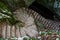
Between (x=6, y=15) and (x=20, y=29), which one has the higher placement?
(x=6, y=15)

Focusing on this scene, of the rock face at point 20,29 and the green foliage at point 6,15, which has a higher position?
the green foliage at point 6,15

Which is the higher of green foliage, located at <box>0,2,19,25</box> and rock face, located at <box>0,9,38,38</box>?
green foliage, located at <box>0,2,19,25</box>

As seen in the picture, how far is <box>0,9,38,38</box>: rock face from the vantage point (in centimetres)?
476

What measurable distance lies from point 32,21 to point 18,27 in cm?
60

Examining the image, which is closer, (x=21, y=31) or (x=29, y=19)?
(x=21, y=31)

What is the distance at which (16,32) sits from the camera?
4.90 m

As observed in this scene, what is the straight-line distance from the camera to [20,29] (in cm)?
500

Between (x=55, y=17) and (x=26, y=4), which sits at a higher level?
(x=26, y=4)

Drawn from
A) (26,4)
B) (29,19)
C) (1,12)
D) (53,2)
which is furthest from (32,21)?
(53,2)

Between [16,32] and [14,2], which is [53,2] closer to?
[14,2]

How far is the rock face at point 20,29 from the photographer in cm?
476

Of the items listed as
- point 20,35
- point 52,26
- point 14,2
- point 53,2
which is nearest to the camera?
point 20,35

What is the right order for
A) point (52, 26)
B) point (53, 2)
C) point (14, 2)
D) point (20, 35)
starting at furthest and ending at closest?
1. point (53, 2)
2. point (52, 26)
3. point (14, 2)
4. point (20, 35)

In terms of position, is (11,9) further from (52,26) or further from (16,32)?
(52,26)
